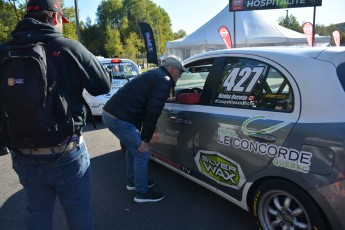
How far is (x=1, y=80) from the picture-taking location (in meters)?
1.60

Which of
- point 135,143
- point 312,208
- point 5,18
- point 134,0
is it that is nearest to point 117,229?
point 135,143

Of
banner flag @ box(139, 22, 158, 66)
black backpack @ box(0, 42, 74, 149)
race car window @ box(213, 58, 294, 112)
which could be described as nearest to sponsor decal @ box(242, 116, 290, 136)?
race car window @ box(213, 58, 294, 112)

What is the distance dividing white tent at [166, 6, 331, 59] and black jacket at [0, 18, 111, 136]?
14.9m

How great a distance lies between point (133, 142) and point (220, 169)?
97 cm

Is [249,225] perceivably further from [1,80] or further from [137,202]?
[1,80]

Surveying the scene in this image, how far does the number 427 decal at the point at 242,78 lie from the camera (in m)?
2.57

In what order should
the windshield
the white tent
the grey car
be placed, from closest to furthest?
the grey car < the windshield < the white tent

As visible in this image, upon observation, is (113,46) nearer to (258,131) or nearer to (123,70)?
(123,70)

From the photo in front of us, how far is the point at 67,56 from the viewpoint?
5.49ft

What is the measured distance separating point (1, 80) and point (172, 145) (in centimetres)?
218

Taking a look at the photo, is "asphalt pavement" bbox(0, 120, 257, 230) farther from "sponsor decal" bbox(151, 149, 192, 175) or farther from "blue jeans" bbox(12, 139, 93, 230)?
"blue jeans" bbox(12, 139, 93, 230)

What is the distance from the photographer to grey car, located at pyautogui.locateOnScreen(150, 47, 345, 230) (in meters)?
2.02

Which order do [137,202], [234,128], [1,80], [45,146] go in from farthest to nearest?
[137,202] → [234,128] → [45,146] → [1,80]

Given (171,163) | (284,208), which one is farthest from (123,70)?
(284,208)
